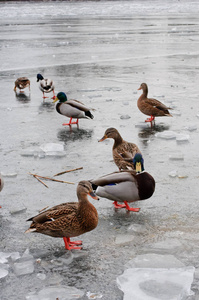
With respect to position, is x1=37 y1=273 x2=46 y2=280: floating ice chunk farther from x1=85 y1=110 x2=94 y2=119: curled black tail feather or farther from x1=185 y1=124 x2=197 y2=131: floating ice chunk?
x1=85 y1=110 x2=94 y2=119: curled black tail feather

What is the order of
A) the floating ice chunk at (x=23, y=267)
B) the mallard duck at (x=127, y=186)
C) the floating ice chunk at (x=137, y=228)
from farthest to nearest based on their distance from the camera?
the mallard duck at (x=127, y=186)
the floating ice chunk at (x=137, y=228)
the floating ice chunk at (x=23, y=267)

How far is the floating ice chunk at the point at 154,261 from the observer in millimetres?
3754

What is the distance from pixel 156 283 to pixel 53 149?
356 centimetres

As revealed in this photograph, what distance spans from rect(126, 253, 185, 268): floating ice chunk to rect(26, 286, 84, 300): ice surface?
53 cm

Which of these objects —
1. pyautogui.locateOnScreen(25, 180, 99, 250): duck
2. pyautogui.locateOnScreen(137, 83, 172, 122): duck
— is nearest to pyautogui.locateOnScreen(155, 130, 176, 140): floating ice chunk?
pyautogui.locateOnScreen(137, 83, 172, 122): duck

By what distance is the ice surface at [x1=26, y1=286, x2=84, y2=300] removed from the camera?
3.37 metres

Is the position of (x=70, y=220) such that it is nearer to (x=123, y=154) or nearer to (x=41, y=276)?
(x=41, y=276)

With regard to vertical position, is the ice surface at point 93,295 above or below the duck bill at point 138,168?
below

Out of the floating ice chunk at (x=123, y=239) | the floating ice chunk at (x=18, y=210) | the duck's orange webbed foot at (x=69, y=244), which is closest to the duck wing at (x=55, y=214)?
the duck's orange webbed foot at (x=69, y=244)

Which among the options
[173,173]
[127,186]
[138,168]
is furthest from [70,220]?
[173,173]

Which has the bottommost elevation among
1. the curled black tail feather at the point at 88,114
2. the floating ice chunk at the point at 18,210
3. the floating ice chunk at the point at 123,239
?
the floating ice chunk at the point at 123,239

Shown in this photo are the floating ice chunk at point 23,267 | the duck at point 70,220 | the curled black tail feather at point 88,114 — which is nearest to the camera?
the floating ice chunk at point 23,267

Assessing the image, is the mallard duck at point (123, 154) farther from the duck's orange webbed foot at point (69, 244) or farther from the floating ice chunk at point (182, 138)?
the duck's orange webbed foot at point (69, 244)

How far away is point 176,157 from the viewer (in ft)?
20.7
